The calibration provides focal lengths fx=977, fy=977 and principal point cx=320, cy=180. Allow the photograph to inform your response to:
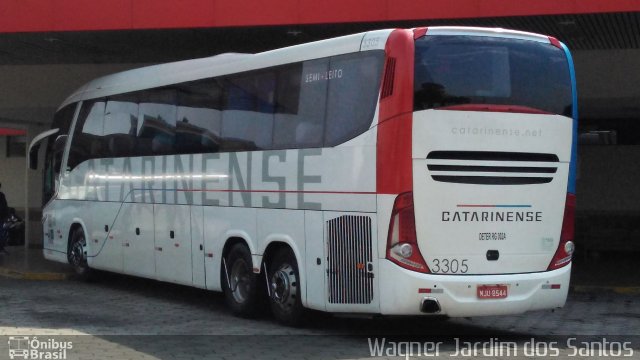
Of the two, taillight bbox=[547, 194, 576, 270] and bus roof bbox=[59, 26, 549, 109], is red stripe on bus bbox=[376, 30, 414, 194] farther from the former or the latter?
taillight bbox=[547, 194, 576, 270]

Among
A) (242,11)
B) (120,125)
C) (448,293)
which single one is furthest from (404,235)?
(120,125)

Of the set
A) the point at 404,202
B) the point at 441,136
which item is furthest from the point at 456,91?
the point at 404,202

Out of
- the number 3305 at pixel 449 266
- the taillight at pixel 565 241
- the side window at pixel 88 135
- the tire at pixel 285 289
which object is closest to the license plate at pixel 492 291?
the number 3305 at pixel 449 266

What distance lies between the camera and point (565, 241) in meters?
11.3

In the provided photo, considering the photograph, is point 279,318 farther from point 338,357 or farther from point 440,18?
point 440,18

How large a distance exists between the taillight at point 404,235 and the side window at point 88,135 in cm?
822

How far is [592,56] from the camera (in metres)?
19.6

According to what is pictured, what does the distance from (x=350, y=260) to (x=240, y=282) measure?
9.58ft

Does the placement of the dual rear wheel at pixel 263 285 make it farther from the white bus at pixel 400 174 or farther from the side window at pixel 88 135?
the side window at pixel 88 135

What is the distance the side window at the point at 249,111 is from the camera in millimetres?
12578

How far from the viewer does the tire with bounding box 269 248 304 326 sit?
12.1 meters

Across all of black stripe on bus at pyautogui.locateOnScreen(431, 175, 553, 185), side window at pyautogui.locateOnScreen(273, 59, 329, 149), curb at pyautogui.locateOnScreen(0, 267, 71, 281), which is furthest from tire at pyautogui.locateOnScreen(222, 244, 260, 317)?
curb at pyautogui.locateOnScreen(0, 267, 71, 281)

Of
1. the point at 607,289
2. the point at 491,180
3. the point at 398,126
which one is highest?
the point at 398,126

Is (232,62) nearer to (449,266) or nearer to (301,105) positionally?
(301,105)
